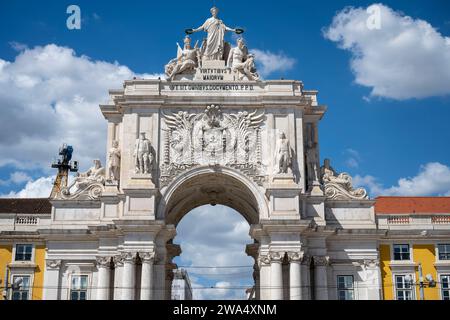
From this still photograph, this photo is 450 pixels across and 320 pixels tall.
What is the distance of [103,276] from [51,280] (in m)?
3.70

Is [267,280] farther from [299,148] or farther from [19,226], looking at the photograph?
[19,226]

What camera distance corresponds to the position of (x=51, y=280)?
49.3 m

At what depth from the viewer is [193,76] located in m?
52.2

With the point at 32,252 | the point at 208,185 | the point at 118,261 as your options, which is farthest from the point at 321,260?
the point at 32,252

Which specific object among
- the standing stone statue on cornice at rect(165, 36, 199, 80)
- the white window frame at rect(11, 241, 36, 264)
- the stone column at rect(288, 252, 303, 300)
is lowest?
the stone column at rect(288, 252, 303, 300)

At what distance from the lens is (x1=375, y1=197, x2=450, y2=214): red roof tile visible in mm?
62000

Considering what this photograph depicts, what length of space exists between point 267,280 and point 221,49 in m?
16.5

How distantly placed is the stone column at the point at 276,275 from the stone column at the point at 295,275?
0.61 metres

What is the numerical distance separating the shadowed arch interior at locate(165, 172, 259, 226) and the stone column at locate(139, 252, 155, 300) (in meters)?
3.93

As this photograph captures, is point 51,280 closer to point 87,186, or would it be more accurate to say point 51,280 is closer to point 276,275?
point 87,186

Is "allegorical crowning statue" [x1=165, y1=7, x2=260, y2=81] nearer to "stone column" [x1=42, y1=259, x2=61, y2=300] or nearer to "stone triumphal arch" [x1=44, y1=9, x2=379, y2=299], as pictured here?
"stone triumphal arch" [x1=44, y1=9, x2=379, y2=299]

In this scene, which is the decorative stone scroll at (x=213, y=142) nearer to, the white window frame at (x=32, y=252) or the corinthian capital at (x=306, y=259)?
the corinthian capital at (x=306, y=259)

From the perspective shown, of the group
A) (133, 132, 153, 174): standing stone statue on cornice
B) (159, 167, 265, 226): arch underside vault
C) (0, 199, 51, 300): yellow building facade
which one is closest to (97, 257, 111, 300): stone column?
(0, 199, 51, 300): yellow building facade

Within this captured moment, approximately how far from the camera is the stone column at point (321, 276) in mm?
48406
